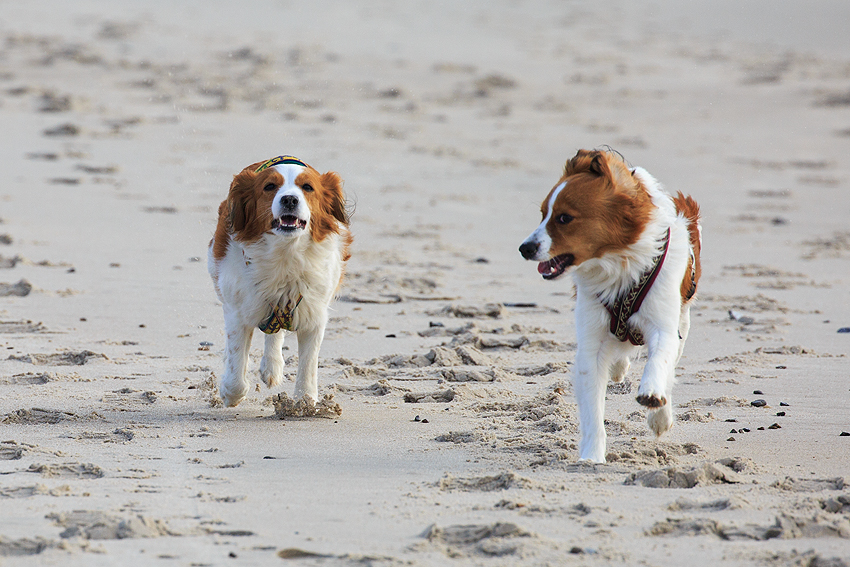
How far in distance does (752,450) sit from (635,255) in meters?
1.11

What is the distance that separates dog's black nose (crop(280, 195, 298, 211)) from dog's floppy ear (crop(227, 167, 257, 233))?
0.23 m

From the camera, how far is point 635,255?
469 cm

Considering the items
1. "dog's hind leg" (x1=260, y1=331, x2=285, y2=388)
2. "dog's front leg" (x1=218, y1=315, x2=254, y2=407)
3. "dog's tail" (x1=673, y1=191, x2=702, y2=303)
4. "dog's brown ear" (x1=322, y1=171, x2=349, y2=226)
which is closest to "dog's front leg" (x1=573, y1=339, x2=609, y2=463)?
"dog's tail" (x1=673, y1=191, x2=702, y2=303)

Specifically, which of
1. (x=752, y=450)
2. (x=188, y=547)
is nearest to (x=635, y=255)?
(x=752, y=450)

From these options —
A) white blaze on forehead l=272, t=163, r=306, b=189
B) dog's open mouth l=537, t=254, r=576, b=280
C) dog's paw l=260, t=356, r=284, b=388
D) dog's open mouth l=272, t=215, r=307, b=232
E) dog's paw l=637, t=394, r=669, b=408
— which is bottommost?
dog's paw l=260, t=356, r=284, b=388

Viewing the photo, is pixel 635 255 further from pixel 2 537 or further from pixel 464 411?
pixel 2 537

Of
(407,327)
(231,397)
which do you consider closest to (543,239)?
(231,397)

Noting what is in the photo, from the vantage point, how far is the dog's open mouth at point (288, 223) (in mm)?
5391

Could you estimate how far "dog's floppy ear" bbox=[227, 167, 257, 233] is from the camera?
5.56 m

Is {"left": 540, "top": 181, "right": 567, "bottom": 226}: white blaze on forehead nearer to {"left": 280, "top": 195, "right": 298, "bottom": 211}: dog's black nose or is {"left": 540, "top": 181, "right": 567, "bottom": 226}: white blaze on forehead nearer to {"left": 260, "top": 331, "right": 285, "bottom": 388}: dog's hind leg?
{"left": 280, "top": 195, "right": 298, "bottom": 211}: dog's black nose

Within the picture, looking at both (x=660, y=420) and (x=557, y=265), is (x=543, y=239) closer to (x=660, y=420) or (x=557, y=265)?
(x=557, y=265)

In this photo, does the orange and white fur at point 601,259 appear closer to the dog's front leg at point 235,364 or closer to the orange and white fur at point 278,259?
the orange and white fur at point 278,259

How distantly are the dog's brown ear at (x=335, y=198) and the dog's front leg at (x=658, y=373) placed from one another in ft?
6.21

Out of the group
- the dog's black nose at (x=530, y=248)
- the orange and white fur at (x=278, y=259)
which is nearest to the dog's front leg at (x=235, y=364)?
the orange and white fur at (x=278, y=259)
